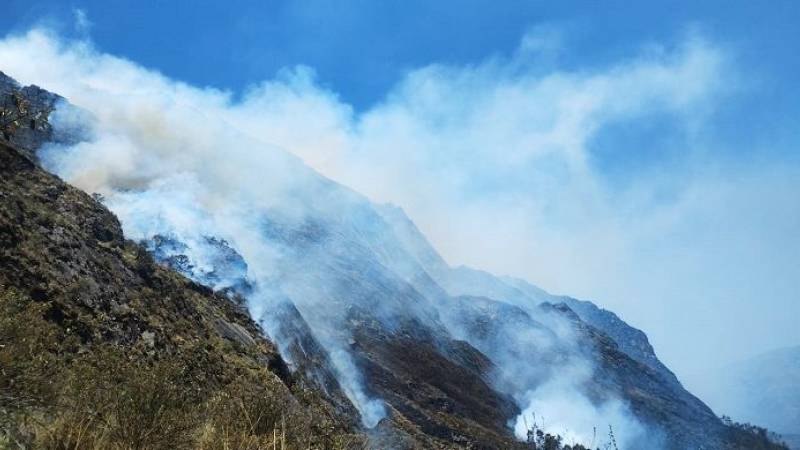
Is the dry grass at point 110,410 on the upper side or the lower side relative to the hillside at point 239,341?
lower

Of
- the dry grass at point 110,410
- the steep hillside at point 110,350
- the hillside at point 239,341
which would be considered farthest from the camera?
the hillside at point 239,341

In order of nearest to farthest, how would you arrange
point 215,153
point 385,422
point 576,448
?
point 385,422, point 576,448, point 215,153

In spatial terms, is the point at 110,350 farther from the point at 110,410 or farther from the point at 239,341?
the point at 239,341

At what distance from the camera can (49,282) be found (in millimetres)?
25891

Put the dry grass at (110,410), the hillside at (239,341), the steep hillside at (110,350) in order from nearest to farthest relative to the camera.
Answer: the dry grass at (110,410)
the steep hillside at (110,350)
the hillside at (239,341)

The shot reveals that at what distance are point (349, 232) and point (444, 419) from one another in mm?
89722

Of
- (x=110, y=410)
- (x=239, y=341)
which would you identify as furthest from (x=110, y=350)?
(x=239, y=341)

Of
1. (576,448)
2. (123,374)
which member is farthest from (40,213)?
(576,448)

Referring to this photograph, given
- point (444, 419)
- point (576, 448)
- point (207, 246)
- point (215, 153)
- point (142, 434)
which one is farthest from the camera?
point (215, 153)

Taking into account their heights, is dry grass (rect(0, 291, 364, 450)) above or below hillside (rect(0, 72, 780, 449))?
below

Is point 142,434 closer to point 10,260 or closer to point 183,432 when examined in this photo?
point 183,432

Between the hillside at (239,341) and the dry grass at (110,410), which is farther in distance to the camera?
the hillside at (239,341)

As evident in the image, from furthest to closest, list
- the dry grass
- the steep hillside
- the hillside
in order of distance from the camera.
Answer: the hillside
the steep hillside
the dry grass

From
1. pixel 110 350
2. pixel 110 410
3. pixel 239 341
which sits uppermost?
pixel 239 341
